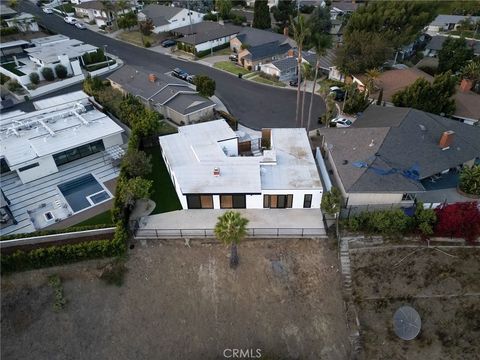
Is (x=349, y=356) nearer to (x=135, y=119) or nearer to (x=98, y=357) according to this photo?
(x=98, y=357)

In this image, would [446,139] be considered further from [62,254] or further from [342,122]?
[62,254]

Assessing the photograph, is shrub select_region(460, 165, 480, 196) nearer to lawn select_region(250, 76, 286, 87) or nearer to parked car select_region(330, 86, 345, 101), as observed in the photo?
parked car select_region(330, 86, 345, 101)

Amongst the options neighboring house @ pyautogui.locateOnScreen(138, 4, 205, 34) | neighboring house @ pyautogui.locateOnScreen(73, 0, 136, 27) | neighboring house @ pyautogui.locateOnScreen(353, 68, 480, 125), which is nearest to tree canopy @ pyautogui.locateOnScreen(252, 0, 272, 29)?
neighboring house @ pyautogui.locateOnScreen(138, 4, 205, 34)

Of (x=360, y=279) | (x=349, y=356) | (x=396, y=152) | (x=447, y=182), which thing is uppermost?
(x=396, y=152)

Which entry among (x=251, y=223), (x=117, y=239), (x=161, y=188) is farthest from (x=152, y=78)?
(x=251, y=223)

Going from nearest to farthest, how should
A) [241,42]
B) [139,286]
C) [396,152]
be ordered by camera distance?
[139,286] → [396,152] → [241,42]

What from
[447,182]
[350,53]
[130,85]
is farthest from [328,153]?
[130,85]
